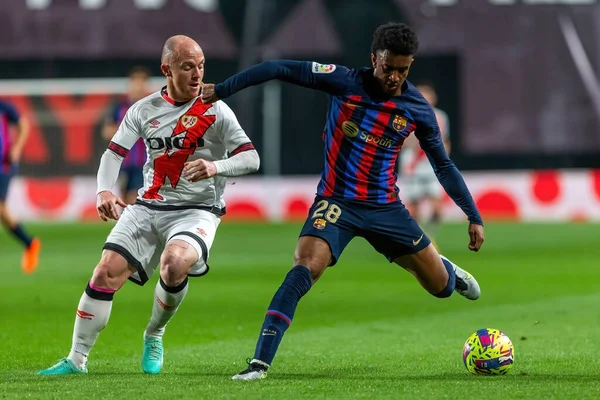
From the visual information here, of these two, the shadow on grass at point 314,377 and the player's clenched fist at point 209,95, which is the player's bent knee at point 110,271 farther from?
the player's clenched fist at point 209,95

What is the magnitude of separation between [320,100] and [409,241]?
16293mm

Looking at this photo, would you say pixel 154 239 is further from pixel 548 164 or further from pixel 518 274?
pixel 548 164

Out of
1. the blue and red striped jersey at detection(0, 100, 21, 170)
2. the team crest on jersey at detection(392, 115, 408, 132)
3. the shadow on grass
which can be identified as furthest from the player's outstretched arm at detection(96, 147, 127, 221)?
the blue and red striped jersey at detection(0, 100, 21, 170)

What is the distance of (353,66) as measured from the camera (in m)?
23.3

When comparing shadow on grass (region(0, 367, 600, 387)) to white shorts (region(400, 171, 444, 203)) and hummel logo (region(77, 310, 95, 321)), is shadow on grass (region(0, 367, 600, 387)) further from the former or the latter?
white shorts (region(400, 171, 444, 203))

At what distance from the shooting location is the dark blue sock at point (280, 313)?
641 cm

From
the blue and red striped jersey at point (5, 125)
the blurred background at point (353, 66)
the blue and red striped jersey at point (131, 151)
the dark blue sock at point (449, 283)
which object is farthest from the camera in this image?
the blurred background at point (353, 66)

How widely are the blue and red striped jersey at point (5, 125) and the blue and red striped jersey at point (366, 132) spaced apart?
27.7 feet

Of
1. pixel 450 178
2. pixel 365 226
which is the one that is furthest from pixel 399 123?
pixel 365 226

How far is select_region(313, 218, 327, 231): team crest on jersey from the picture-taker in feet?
22.7

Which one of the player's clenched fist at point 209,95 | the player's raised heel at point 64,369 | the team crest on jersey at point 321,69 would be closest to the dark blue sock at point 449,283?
the team crest on jersey at point 321,69

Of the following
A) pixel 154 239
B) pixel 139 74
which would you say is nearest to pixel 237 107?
pixel 139 74

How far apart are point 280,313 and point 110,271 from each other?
3.70 ft

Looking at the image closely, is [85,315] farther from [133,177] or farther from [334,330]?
[133,177]
